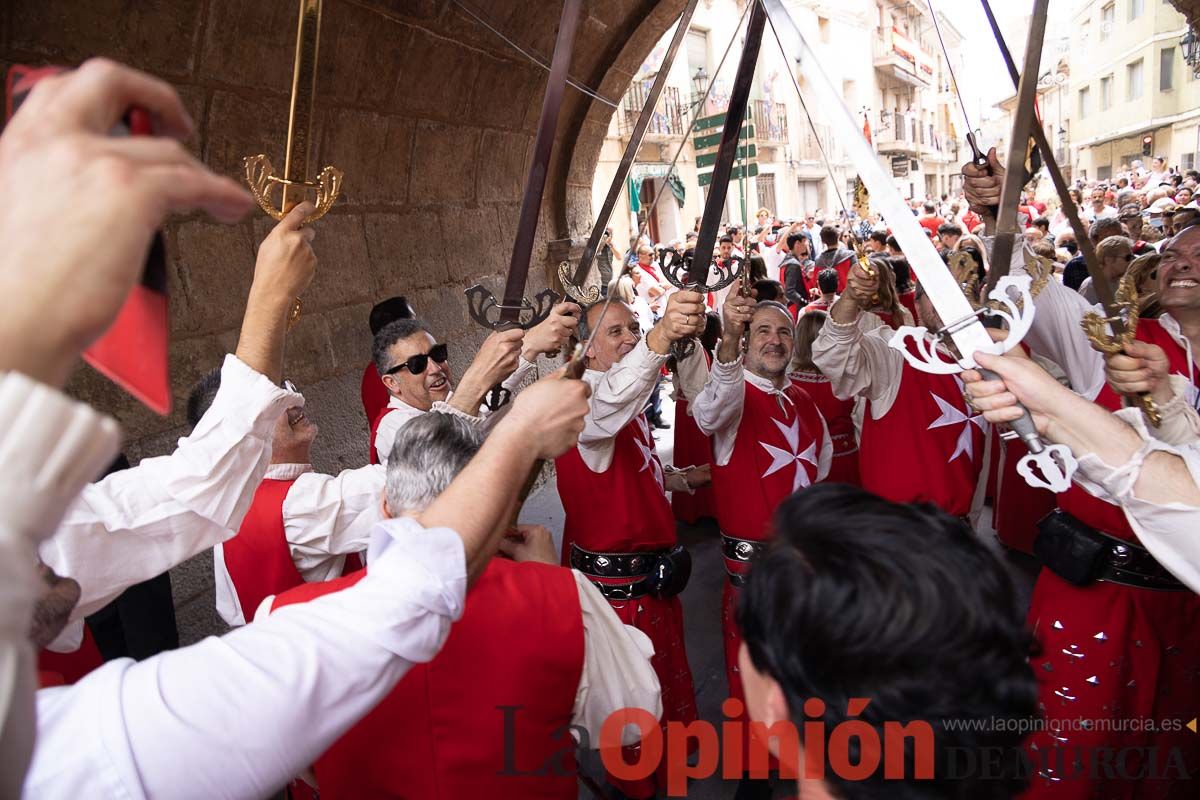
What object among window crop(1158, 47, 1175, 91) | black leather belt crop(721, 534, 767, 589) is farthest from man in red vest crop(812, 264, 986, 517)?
window crop(1158, 47, 1175, 91)

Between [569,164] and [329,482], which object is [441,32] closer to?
[569,164]

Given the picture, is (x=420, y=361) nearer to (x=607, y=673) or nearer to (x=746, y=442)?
(x=746, y=442)

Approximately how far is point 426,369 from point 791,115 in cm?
2100

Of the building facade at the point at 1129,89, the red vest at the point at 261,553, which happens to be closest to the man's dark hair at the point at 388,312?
the red vest at the point at 261,553

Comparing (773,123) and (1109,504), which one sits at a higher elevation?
(773,123)

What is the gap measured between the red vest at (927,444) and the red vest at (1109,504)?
97 cm

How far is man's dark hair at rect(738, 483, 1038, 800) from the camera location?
93 centimetres

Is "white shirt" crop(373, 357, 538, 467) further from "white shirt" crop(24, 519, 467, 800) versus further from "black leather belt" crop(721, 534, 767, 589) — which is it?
"white shirt" crop(24, 519, 467, 800)

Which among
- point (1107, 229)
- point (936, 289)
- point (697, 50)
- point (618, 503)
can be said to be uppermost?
point (697, 50)

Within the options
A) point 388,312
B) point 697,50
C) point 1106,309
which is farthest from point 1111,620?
point 697,50

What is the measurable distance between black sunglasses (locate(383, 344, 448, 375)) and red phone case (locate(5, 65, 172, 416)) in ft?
7.99

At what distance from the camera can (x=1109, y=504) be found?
2.36m

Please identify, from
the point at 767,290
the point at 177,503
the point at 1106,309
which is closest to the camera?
the point at 177,503

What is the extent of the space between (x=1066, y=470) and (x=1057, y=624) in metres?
1.35
